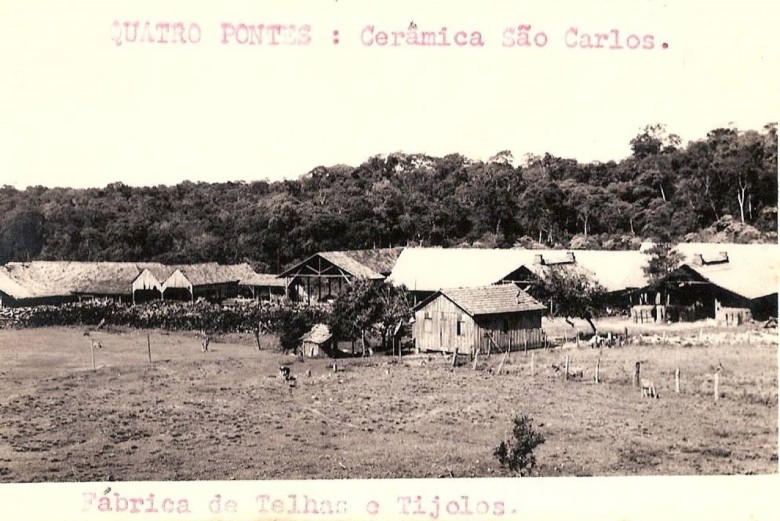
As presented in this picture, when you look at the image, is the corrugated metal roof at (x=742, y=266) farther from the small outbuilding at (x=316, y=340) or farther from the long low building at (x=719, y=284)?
the small outbuilding at (x=316, y=340)

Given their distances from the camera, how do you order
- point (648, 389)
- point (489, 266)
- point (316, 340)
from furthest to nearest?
point (316, 340)
point (489, 266)
point (648, 389)

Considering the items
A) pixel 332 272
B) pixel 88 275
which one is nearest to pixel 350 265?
pixel 332 272

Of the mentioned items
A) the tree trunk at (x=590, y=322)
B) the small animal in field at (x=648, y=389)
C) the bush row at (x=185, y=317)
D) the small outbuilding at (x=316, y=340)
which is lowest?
the small animal in field at (x=648, y=389)

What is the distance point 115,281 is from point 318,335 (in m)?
2.35

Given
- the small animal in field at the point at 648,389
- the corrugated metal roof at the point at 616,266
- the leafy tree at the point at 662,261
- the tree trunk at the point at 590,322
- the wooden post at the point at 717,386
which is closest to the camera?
the wooden post at the point at 717,386

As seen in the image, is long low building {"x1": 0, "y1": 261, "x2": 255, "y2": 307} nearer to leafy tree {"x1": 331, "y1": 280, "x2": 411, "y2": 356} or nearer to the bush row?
the bush row

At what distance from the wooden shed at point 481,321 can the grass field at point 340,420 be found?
1.02m

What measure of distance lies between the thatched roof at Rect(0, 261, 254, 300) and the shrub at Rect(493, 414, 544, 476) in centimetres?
337

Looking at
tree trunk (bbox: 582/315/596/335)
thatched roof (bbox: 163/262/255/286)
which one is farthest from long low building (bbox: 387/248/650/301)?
thatched roof (bbox: 163/262/255/286)

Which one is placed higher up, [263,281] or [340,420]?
[263,281]

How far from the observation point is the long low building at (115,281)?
6289 mm

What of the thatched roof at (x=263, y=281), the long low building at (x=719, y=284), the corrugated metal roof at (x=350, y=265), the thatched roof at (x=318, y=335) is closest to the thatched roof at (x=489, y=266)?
the corrugated metal roof at (x=350, y=265)

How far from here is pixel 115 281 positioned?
22.4 ft

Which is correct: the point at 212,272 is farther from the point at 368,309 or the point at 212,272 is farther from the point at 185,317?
the point at 368,309
